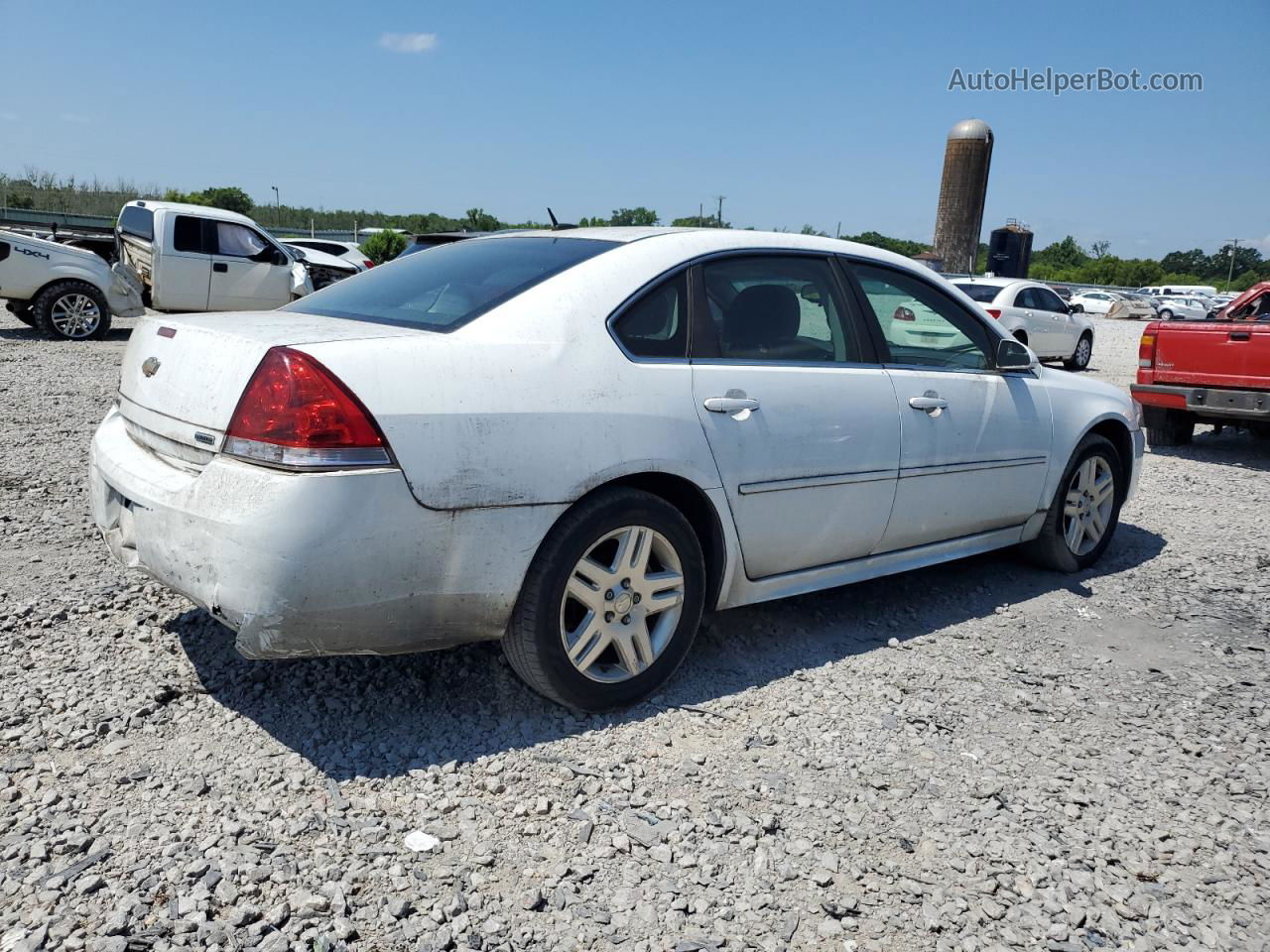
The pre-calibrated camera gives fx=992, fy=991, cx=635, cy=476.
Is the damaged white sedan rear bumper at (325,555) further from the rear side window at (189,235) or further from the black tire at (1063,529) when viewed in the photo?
the rear side window at (189,235)

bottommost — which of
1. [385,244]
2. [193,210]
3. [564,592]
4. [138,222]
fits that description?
[564,592]

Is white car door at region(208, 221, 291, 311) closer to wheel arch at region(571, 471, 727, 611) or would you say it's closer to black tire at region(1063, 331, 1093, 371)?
wheel arch at region(571, 471, 727, 611)

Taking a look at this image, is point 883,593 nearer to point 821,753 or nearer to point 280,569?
point 821,753

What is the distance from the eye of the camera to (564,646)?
3121 mm

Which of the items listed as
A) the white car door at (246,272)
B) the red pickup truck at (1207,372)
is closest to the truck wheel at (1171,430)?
the red pickup truck at (1207,372)

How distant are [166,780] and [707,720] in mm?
1653

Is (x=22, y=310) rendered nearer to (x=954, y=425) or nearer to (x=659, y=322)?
(x=659, y=322)

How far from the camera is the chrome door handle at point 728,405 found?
3.37 m

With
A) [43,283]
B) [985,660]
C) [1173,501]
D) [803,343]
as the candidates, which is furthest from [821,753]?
[43,283]

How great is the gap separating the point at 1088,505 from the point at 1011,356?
3.89ft

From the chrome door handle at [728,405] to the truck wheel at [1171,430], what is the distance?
305 inches

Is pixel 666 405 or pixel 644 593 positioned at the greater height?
pixel 666 405

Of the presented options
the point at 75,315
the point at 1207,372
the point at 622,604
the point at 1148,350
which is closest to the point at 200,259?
the point at 75,315

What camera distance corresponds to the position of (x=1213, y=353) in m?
8.84
